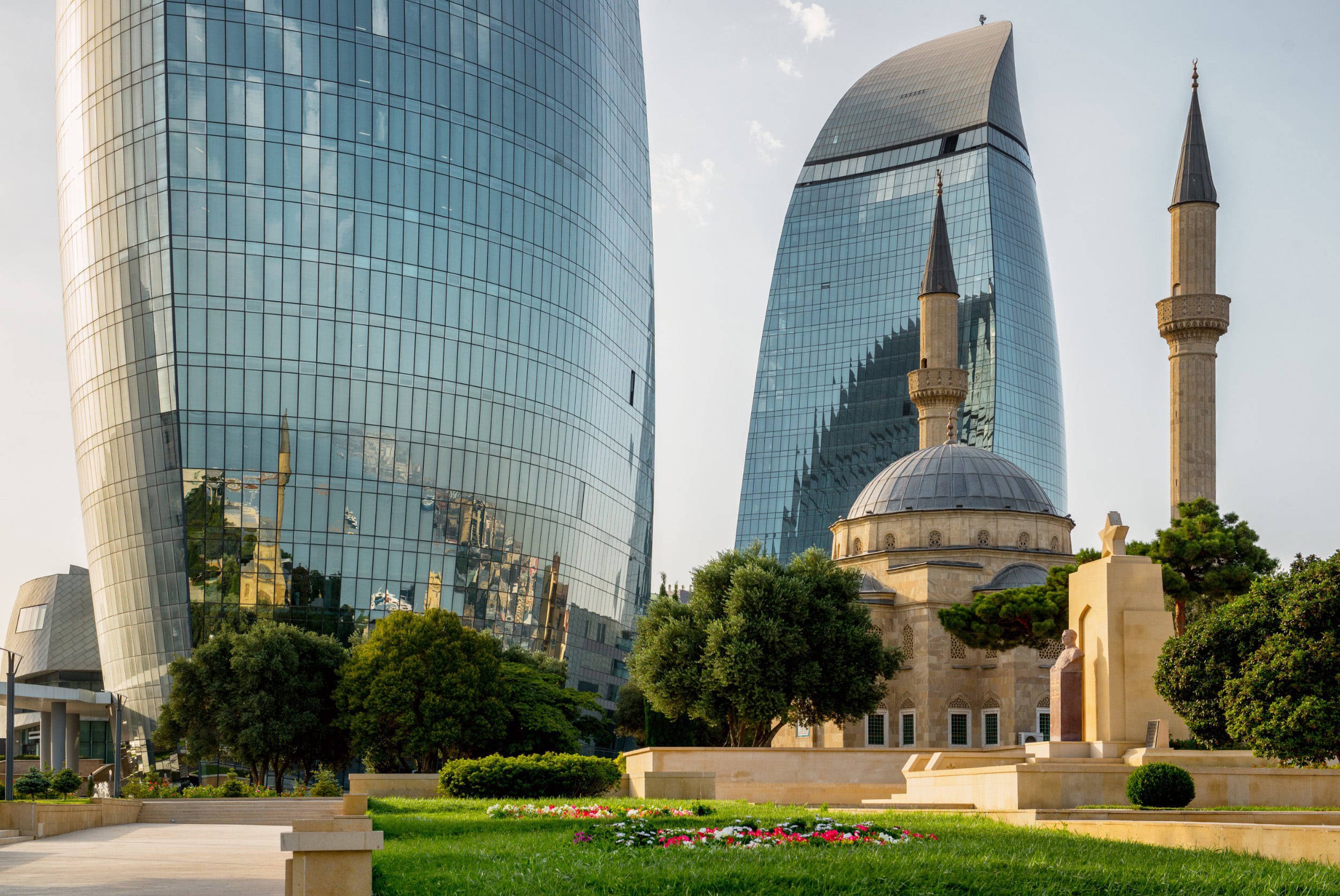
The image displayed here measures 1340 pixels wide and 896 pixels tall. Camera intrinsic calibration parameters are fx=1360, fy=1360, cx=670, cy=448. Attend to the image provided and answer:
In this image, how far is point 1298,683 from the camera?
26.4m

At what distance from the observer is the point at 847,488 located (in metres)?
139

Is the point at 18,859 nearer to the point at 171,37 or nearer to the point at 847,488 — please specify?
the point at 171,37

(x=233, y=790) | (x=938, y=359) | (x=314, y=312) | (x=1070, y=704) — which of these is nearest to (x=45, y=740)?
(x=314, y=312)

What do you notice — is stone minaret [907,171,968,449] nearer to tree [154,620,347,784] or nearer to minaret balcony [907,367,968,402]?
minaret balcony [907,367,968,402]

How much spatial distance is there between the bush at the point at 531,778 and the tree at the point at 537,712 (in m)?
15.3

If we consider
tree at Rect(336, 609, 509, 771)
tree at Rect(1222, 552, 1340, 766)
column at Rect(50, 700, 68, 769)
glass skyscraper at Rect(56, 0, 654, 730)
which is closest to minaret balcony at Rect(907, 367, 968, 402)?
glass skyscraper at Rect(56, 0, 654, 730)

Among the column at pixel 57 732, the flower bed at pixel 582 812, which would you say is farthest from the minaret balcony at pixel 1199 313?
the column at pixel 57 732

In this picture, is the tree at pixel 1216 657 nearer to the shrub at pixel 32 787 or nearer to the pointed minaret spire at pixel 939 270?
the shrub at pixel 32 787

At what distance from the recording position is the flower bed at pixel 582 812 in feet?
75.9

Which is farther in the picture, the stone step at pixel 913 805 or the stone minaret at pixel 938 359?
the stone minaret at pixel 938 359

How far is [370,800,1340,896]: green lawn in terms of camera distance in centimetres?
1367

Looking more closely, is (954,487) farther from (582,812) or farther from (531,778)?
(582,812)

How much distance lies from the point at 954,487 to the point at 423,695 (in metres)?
28.0

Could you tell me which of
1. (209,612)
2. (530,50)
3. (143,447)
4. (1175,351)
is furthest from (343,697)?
(530,50)
